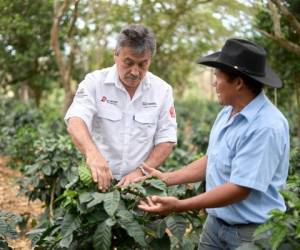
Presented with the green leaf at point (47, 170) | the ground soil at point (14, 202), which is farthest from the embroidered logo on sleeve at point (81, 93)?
the ground soil at point (14, 202)

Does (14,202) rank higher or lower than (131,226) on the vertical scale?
lower

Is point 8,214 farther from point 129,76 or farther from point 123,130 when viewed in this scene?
point 129,76

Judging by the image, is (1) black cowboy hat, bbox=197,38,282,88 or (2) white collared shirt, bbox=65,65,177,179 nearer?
(1) black cowboy hat, bbox=197,38,282,88

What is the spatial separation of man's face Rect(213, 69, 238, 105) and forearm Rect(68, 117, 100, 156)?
842mm

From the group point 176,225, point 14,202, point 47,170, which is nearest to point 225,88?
point 176,225

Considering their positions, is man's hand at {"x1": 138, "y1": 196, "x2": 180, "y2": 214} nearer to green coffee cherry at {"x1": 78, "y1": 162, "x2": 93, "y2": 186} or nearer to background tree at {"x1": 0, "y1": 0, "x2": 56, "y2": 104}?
green coffee cherry at {"x1": 78, "y1": 162, "x2": 93, "y2": 186}

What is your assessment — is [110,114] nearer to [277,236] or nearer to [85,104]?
[85,104]

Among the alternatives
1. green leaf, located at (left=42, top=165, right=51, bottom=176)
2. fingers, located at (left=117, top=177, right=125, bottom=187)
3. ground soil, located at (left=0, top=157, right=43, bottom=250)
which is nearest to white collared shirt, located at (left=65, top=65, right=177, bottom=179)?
fingers, located at (left=117, top=177, right=125, bottom=187)

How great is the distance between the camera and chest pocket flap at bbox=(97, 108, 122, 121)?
11.4 feet

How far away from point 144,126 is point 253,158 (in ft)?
3.54

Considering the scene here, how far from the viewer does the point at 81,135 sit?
10.7 ft

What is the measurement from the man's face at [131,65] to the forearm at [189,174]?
0.63 m

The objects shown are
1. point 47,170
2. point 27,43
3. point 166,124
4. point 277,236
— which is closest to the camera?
point 277,236

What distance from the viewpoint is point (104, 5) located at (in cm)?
1311
